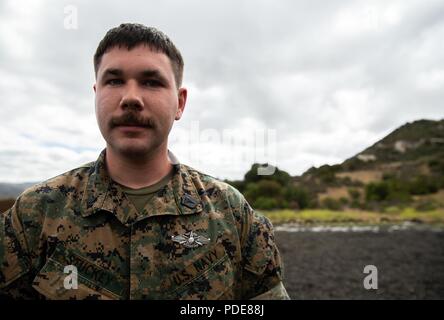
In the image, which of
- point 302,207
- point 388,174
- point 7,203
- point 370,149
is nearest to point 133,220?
point 7,203

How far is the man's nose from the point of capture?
189 cm

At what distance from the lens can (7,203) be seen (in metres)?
5.35

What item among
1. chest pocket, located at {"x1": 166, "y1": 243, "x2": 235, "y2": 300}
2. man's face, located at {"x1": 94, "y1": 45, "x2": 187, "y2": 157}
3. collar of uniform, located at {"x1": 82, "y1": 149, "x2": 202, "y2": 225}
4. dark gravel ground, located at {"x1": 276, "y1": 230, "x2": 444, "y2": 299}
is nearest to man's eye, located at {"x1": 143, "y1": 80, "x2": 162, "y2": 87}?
man's face, located at {"x1": 94, "y1": 45, "x2": 187, "y2": 157}

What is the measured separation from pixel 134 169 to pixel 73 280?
2.28ft

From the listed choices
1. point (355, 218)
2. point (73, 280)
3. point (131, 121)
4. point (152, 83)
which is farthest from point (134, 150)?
point (355, 218)

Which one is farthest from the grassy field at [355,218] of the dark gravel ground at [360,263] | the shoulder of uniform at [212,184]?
the shoulder of uniform at [212,184]

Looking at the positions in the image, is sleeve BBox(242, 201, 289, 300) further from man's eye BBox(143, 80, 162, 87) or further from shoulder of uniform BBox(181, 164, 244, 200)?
man's eye BBox(143, 80, 162, 87)

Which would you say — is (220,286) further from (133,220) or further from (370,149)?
(370,149)

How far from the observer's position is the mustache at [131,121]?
6.28 feet

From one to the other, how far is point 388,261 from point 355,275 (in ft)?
8.55

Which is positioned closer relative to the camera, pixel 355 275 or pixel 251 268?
pixel 251 268

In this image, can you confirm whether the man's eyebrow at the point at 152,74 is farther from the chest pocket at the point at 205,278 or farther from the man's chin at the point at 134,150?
the chest pocket at the point at 205,278

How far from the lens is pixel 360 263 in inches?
448
